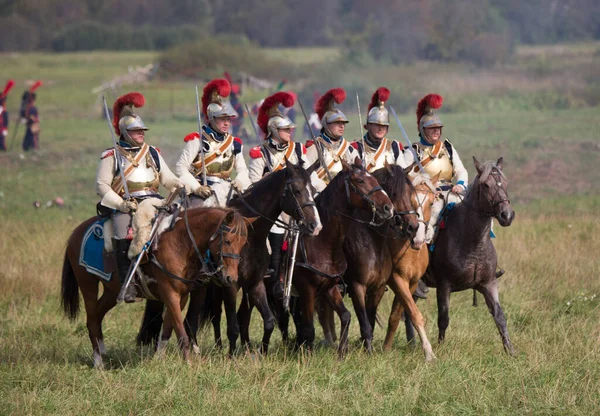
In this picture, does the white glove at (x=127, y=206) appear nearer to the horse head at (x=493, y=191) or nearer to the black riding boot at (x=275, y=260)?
the black riding boot at (x=275, y=260)

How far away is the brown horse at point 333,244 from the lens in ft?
35.4

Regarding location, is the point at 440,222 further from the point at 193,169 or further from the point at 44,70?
the point at 44,70

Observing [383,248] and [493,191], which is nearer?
[493,191]

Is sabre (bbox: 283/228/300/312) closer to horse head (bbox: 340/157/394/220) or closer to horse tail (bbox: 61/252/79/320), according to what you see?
horse head (bbox: 340/157/394/220)

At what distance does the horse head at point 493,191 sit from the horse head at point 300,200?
191 centimetres

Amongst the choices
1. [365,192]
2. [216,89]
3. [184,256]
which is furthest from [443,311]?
[216,89]

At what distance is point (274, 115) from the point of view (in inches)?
478

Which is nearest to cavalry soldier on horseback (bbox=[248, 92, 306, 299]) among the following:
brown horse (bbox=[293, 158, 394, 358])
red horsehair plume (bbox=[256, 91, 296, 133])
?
red horsehair plume (bbox=[256, 91, 296, 133])

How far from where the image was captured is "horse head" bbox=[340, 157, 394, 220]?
1065 cm

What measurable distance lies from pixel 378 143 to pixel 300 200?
2591 millimetres

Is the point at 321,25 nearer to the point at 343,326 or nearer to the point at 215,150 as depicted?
the point at 215,150

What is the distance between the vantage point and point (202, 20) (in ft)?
295

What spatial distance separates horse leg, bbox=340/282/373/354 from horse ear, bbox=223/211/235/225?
186 cm

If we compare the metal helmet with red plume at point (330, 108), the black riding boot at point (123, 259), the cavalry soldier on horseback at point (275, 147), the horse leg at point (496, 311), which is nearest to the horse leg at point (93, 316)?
the black riding boot at point (123, 259)
